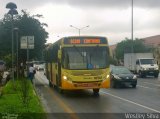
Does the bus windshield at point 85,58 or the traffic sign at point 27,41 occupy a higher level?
the traffic sign at point 27,41

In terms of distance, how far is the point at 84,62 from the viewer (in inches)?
863

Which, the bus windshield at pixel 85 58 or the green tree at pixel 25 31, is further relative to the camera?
the green tree at pixel 25 31

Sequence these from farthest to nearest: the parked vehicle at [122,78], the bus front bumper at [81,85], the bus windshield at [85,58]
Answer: the parked vehicle at [122,78] < the bus windshield at [85,58] < the bus front bumper at [81,85]

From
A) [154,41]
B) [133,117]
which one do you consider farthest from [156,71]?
[154,41]

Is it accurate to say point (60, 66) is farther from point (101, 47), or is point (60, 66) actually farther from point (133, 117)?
point (133, 117)

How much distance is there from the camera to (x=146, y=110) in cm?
1557

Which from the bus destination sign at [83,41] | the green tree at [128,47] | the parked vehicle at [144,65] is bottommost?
the parked vehicle at [144,65]

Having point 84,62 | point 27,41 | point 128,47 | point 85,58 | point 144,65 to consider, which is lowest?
point 144,65

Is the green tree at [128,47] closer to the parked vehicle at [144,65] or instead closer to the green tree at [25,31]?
the parked vehicle at [144,65]

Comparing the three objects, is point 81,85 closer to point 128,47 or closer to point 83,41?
point 83,41

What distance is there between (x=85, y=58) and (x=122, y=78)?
8107 mm

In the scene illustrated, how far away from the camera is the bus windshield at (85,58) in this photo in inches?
862

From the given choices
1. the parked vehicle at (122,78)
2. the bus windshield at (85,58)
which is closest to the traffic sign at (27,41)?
the bus windshield at (85,58)

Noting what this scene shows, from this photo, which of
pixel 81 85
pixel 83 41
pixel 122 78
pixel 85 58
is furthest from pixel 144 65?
pixel 81 85
